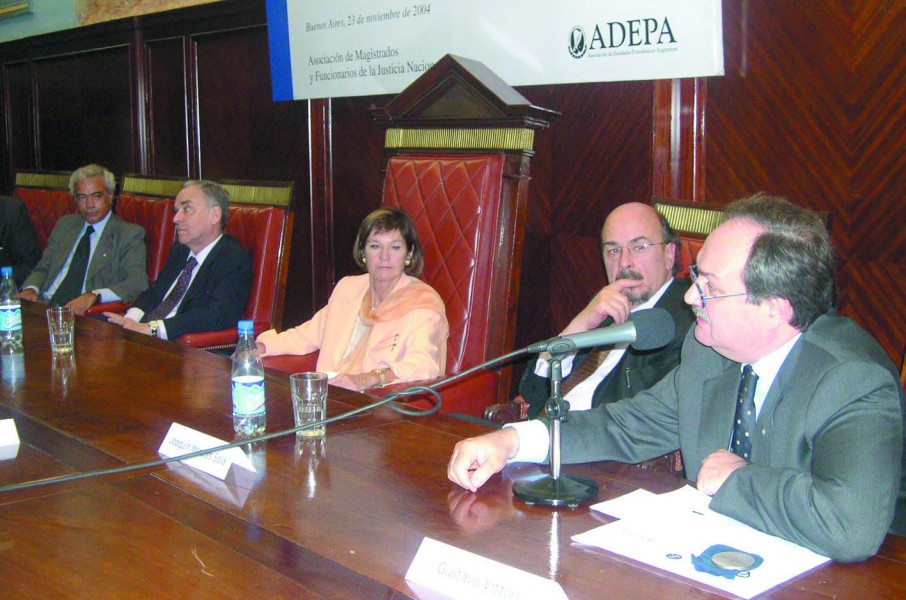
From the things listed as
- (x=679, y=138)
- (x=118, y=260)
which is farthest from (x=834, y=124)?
(x=118, y=260)

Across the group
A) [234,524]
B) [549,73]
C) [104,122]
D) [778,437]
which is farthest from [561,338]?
[104,122]

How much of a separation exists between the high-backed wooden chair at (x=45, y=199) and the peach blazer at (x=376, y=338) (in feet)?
8.47

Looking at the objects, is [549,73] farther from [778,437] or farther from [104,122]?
[104,122]

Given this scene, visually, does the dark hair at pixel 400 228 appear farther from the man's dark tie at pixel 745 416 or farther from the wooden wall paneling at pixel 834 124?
the man's dark tie at pixel 745 416

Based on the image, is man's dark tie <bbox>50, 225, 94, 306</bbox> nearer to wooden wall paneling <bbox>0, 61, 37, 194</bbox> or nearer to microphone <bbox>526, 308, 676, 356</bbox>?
wooden wall paneling <bbox>0, 61, 37, 194</bbox>

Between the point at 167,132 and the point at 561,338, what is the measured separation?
467 cm

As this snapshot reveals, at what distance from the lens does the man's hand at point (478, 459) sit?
1.35 m

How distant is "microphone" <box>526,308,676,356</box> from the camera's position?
4.06ft

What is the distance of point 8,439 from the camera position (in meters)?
1.58

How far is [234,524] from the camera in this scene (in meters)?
1.22

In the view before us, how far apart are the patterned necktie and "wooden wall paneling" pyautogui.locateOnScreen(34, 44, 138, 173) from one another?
12.9 feet

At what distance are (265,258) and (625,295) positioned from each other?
155cm

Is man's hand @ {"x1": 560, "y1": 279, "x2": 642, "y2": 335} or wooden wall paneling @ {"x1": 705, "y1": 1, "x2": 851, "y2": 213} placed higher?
wooden wall paneling @ {"x1": 705, "y1": 1, "x2": 851, "y2": 213}

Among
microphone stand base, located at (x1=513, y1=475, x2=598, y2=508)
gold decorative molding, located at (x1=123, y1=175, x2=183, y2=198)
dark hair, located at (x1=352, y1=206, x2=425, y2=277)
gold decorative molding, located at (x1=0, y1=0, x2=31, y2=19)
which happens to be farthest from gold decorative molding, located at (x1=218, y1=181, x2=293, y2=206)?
gold decorative molding, located at (x1=0, y1=0, x2=31, y2=19)
